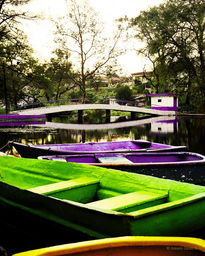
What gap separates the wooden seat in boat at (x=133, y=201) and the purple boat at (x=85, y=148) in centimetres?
329

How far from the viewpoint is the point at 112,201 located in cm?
320

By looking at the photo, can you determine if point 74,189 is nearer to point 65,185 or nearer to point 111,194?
point 65,185

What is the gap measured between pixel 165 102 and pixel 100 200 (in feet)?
95.8

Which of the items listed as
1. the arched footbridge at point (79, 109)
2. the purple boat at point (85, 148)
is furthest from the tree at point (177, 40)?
the purple boat at point (85, 148)

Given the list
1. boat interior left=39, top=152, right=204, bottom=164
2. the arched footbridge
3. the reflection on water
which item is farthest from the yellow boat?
the arched footbridge

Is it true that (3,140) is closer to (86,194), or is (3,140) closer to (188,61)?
(86,194)

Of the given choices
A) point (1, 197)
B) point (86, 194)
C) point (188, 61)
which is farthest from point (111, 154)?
point (188, 61)

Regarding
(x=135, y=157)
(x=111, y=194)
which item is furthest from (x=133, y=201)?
(x=135, y=157)

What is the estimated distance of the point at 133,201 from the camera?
312 centimetres

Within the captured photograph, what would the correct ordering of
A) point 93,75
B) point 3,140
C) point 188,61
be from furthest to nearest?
point 93,75, point 188,61, point 3,140

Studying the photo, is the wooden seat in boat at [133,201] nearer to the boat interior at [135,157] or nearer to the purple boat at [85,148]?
the boat interior at [135,157]

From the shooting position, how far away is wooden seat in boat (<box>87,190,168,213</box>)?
303cm

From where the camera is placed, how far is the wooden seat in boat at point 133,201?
3031 mm

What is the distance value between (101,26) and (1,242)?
28.1m
